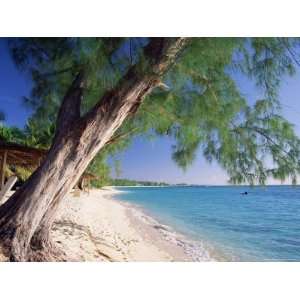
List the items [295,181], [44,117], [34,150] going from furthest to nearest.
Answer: [34,150] < [44,117] < [295,181]

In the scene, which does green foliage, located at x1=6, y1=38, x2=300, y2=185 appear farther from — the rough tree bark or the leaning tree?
the rough tree bark

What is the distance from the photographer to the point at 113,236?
349 centimetres

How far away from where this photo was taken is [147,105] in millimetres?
2607

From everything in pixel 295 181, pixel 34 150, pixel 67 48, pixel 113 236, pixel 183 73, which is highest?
pixel 67 48

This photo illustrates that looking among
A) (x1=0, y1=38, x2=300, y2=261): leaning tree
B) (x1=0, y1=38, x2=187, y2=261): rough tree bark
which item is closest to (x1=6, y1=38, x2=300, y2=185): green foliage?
(x1=0, y1=38, x2=300, y2=261): leaning tree

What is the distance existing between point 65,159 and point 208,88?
127 centimetres

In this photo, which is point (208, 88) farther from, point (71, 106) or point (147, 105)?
point (71, 106)

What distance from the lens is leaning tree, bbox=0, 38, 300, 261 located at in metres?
1.93

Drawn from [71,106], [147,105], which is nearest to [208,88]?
[147,105]

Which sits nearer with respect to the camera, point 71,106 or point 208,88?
point 71,106
